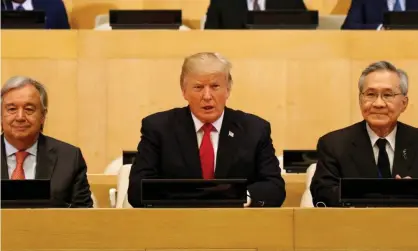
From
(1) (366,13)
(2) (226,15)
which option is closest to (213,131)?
(2) (226,15)

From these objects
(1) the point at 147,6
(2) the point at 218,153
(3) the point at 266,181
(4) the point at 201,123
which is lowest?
(3) the point at 266,181

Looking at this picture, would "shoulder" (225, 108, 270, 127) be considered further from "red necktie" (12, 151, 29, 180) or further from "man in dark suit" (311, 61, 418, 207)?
"red necktie" (12, 151, 29, 180)

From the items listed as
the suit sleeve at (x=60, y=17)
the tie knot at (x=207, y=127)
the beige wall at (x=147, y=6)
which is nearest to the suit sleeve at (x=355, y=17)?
the beige wall at (x=147, y=6)

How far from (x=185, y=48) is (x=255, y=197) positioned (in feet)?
6.11

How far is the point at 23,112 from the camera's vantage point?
352cm

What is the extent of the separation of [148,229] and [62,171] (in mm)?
872

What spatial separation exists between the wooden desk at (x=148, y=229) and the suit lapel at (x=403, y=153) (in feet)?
3.21

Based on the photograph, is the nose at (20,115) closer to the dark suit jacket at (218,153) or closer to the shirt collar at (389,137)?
the dark suit jacket at (218,153)

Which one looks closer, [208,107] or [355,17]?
[208,107]

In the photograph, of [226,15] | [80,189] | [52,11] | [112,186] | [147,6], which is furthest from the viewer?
[147,6]

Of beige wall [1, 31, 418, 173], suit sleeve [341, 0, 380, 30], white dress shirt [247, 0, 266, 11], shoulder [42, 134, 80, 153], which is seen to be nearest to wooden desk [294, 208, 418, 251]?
shoulder [42, 134, 80, 153]

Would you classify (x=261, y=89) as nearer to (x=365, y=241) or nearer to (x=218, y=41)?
(x=218, y=41)

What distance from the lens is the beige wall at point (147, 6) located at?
273 inches

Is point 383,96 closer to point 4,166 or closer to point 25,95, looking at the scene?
point 25,95
